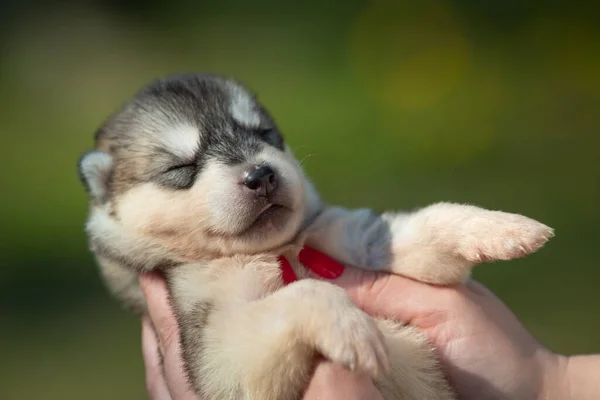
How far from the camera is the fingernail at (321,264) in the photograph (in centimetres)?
296

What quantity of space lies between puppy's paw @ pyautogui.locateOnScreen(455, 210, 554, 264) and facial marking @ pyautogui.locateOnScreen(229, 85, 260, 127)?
3.66ft

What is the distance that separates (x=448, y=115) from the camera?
1155cm

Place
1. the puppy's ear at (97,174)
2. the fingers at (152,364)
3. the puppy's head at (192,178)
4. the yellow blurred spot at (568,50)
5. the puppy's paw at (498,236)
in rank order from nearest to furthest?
the puppy's paw at (498,236)
the puppy's head at (192,178)
the puppy's ear at (97,174)
the fingers at (152,364)
the yellow blurred spot at (568,50)

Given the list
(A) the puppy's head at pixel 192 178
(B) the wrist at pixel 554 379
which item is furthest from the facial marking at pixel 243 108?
(B) the wrist at pixel 554 379

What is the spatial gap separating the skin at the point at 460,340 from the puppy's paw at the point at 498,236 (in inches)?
12.7

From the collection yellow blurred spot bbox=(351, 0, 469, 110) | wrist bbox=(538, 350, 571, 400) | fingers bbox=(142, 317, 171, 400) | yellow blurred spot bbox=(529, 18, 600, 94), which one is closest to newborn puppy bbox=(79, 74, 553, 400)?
fingers bbox=(142, 317, 171, 400)

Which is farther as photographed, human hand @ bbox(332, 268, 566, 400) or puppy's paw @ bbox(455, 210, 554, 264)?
human hand @ bbox(332, 268, 566, 400)

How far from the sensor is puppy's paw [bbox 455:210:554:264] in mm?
2580

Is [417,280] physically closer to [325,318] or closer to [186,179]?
[325,318]

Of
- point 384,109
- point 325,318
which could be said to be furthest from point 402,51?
point 325,318

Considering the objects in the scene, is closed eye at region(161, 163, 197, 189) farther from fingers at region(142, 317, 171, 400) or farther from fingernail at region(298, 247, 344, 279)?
fingers at region(142, 317, 171, 400)

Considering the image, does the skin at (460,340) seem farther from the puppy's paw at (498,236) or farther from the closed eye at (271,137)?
the closed eye at (271,137)

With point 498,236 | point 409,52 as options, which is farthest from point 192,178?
point 409,52

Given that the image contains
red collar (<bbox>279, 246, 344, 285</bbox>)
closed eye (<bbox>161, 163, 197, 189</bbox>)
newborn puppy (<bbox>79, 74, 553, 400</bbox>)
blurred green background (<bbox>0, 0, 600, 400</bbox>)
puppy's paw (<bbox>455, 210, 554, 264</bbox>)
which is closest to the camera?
newborn puppy (<bbox>79, 74, 553, 400</bbox>)
